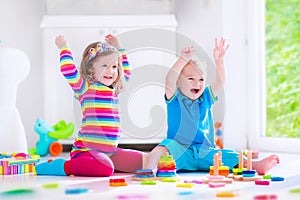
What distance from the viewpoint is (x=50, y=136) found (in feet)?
8.71

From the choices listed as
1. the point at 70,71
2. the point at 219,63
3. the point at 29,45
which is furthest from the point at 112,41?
the point at 29,45

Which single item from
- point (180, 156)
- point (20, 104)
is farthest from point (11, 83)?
point (180, 156)

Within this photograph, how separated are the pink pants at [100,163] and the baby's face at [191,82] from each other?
26cm

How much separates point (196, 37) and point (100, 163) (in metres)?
1.16

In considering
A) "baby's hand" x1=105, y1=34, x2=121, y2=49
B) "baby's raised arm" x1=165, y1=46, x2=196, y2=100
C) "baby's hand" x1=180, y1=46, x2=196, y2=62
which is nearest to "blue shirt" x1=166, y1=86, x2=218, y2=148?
"baby's raised arm" x1=165, y1=46, x2=196, y2=100

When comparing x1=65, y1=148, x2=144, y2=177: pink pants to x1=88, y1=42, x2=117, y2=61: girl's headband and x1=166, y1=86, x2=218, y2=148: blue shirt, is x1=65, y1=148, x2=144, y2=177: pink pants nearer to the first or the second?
x1=166, y1=86, x2=218, y2=148: blue shirt

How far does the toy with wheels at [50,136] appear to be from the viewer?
2641mm

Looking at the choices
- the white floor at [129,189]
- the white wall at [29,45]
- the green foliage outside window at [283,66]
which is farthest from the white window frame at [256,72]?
the white wall at [29,45]

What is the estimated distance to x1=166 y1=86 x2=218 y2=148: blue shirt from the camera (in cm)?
197

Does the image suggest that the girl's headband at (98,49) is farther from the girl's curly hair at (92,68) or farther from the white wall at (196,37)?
the white wall at (196,37)

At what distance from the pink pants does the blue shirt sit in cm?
15

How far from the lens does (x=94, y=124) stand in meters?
1.91

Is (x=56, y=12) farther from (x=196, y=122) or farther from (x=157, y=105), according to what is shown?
(x=196, y=122)

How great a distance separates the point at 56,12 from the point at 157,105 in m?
0.64
